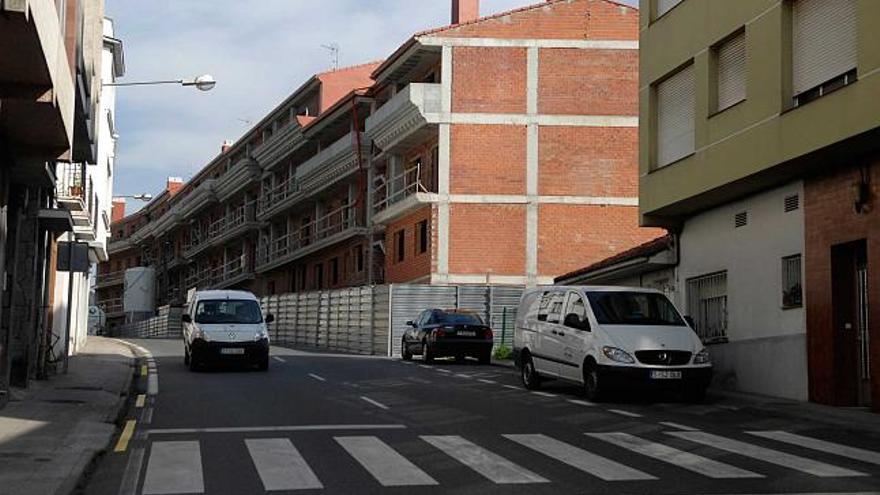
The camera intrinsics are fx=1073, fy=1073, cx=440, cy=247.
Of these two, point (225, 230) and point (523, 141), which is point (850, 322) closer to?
point (523, 141)

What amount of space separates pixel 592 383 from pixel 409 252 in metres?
27.1

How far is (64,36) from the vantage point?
13945 mm

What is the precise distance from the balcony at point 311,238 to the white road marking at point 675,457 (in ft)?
121

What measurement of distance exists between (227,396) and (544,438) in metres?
7.07

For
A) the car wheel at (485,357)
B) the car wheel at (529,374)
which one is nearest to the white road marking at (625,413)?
the car wheel at (529,374)

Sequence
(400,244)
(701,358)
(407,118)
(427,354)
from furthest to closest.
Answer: (400,244) < (407,118) < (427,354) < (701,358)

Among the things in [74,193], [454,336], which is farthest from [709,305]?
[74,193]

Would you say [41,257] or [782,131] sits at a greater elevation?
[782,131]

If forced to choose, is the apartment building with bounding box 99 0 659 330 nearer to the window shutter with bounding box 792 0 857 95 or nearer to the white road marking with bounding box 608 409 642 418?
the window shutter with bounding box 792 0 857 95

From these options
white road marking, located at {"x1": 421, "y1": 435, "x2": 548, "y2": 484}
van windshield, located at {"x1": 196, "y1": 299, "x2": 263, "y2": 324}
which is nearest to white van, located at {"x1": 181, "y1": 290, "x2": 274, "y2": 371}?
van windshield, located at {"x1": 196, "y1": 299, "x2": 263, "y2": 324}

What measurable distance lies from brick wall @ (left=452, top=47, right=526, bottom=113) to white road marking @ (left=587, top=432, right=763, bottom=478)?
29111mm

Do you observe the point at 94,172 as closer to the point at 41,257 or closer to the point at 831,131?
the point at 41,257

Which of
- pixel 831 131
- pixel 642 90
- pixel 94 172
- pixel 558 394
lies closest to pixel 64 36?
pixel 558 394

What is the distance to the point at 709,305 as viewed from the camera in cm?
2139
